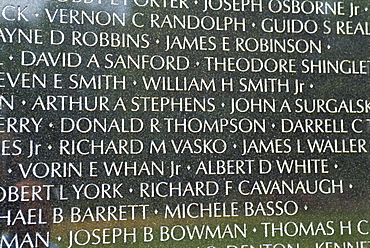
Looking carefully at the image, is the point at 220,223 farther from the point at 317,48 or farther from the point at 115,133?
the point at 317,48

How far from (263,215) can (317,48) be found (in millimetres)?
1201

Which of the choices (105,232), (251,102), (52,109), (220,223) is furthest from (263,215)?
(52,109)

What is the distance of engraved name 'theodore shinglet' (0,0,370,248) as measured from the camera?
8.63 feet

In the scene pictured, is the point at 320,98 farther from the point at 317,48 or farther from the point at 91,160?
the point at 91,160

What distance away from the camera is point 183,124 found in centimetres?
277

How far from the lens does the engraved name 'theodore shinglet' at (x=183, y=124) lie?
2.63 meters

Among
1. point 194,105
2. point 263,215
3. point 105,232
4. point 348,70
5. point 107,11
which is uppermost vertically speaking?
point 107,11

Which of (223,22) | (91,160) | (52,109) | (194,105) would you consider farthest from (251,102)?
(52,109)

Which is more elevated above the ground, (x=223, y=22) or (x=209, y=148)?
(x=223, y=22)

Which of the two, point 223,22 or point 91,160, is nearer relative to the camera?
point 91,160

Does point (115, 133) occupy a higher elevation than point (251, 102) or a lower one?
lower

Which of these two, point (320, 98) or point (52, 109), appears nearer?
point (52, 109)

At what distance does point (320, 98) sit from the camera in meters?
2.89

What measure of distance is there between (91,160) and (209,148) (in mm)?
757
